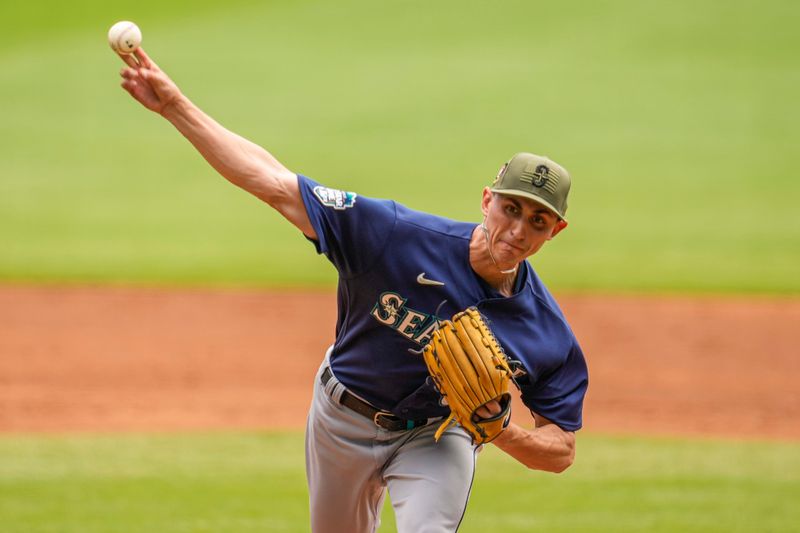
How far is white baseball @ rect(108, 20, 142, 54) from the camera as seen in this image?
3789 mm

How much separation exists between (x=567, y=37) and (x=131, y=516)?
71.3ft

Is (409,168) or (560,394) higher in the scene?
(409,168)

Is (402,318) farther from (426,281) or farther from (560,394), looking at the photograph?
(560,394)

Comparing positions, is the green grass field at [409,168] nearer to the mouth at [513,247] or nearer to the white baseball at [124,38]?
the mouth at [513,247]

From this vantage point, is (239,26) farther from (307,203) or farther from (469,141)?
(307,203)

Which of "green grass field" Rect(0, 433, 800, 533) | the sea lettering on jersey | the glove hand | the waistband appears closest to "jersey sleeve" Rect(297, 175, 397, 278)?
the sea lettering on jersey

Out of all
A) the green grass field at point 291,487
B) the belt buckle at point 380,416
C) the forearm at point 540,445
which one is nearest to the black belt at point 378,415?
the belt buckle at point 380,416

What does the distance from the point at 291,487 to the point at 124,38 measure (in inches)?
175

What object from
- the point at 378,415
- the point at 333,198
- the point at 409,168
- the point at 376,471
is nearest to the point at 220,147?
the point at 333,198

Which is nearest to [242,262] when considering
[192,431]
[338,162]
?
[338,162]

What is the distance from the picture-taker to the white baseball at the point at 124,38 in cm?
379

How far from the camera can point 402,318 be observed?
429 centimetres

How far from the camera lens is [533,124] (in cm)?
2305

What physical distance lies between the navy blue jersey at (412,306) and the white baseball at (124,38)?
774 mm
